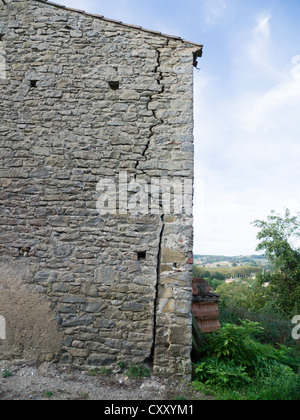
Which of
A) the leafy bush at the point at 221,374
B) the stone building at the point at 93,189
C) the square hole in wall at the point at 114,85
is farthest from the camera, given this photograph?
the square hole in wall at the point at 114,85

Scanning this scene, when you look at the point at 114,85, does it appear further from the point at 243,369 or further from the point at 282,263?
the point at 282,263

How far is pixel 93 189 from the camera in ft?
12.3

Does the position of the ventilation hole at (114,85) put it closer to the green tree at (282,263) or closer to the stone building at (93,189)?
the stone building at (93,189)

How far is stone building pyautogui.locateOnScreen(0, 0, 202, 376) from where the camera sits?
351cm

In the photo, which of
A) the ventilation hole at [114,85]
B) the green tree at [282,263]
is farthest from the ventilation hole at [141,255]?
the green tree at [282,263]

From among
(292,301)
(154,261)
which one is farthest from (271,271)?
(154,261)

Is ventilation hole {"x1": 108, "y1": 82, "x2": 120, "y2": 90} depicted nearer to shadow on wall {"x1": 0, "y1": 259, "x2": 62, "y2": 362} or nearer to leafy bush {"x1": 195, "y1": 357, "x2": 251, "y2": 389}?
shadow on wall {"x1": 0, "y1": 259, "x2": 62, "y2": 362}

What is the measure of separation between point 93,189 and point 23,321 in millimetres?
2144

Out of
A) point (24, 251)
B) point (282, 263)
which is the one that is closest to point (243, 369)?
point (24, 251)

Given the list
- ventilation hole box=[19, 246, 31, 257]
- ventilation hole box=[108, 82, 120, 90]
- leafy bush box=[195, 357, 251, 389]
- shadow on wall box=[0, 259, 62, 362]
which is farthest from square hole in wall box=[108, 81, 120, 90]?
leafy bush box=[195, 357, 251, 389]

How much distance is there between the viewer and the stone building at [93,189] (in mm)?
3506

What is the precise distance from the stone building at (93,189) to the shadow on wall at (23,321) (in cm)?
1
